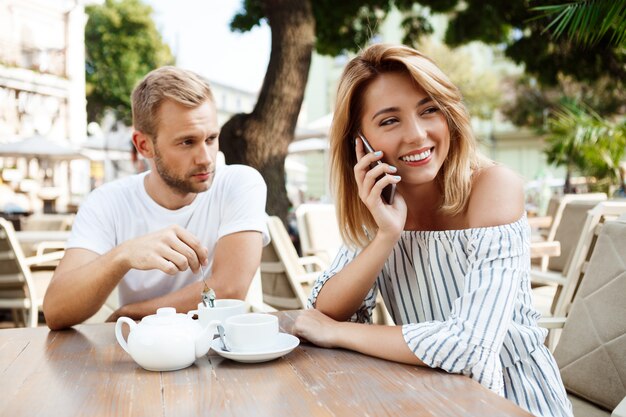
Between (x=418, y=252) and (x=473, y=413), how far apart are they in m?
0.79

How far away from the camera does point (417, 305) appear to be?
6.00 feet

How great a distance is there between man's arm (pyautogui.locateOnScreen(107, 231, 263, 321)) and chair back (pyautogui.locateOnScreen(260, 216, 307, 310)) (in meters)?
1.01

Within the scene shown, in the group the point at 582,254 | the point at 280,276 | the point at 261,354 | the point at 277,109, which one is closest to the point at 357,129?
the point at 261,354

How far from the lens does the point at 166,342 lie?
52.7 inches

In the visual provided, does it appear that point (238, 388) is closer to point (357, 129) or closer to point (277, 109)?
point (357, 129)

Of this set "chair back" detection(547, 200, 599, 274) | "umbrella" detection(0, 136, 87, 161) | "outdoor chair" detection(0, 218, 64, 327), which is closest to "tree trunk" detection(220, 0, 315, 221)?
"outdoor chair" detection(0, 218, 64, 327)

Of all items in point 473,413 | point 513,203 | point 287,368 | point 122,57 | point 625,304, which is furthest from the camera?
point 122,57

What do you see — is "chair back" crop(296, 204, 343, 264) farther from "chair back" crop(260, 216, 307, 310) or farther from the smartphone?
the smartphone

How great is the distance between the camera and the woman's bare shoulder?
5.33 ft

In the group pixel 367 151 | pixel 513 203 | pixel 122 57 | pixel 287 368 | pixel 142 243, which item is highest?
pixel 122 57

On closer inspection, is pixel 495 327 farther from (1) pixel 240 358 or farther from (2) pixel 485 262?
(1) pixel 240 358

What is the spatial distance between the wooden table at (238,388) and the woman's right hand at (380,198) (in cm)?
39

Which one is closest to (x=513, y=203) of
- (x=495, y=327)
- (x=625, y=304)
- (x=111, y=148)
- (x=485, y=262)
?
(x=485, y=262)

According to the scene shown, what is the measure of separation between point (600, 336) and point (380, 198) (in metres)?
0.87
